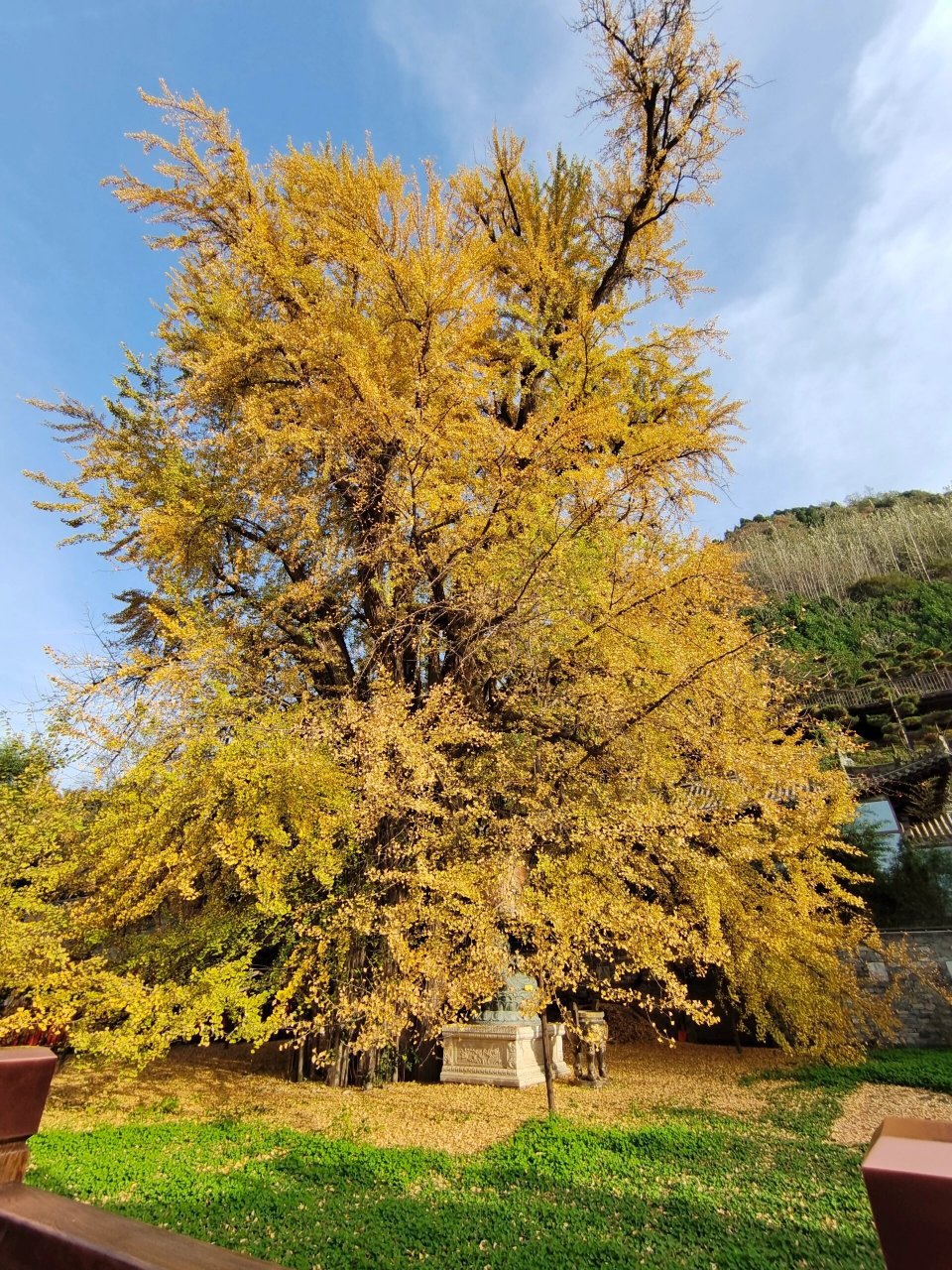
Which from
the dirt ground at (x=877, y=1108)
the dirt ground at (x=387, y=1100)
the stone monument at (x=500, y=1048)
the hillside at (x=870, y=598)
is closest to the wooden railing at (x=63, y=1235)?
the dirt ground at (x=387, y=1100)

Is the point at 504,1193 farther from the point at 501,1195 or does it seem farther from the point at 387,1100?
the point at 387,1100

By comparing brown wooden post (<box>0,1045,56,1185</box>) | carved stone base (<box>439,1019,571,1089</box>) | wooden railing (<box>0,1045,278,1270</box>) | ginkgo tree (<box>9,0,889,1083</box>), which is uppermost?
ginkgo tree (<box>9,0,889,1083</box>)

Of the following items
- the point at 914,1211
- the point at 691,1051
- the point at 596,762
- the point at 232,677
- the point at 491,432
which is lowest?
the point at 691,1051

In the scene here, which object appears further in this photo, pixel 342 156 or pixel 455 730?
pixel 342 156

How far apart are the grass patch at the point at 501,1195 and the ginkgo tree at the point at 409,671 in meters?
1.03

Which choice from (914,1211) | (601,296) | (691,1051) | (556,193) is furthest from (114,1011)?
(556,193)

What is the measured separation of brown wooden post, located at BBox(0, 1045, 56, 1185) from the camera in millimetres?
1330

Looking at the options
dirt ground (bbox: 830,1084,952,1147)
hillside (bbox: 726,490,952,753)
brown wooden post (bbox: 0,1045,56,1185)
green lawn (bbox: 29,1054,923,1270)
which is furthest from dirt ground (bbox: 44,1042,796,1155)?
hillside (bbox: 726,490,952,753)

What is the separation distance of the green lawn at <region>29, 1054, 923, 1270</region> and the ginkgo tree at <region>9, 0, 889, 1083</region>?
1.04m

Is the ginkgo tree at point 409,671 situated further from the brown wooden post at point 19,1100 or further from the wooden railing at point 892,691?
the wooden railing at point 892,691

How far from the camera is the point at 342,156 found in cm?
907

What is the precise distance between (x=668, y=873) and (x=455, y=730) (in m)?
3.41

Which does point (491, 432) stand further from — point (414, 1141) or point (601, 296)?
point (414, 1141)

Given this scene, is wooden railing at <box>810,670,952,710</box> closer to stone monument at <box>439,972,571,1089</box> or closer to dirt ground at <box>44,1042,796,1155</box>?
dirt ground at <box>44,1042,796,1155</box>
